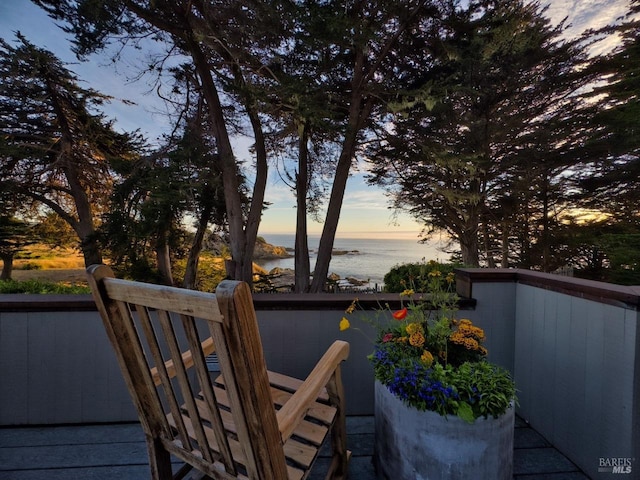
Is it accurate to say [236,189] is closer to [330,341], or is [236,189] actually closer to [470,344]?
[330,341]

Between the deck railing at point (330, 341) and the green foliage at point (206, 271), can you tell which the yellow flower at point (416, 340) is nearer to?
the deck railing at point (330, 341)

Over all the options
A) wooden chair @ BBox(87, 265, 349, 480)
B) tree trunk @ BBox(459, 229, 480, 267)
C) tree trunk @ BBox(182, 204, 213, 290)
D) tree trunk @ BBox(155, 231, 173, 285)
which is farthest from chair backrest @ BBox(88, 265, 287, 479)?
tree trunk @ BBox(459, 229, 480, 267)

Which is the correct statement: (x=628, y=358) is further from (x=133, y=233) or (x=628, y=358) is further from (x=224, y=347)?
(x=133, y=233)

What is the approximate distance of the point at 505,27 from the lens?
16.7 feet

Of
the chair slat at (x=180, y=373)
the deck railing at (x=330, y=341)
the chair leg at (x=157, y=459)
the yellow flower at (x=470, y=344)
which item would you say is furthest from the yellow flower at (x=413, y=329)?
the chair leg at (x=157, y=459)

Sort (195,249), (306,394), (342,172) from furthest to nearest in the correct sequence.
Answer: (195,249) < (342,172) < (306,394)

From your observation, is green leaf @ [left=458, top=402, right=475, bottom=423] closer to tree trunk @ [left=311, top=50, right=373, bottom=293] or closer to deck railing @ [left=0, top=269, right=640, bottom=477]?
deck railing @ [left=0, top=269, right=640, bottom=477]

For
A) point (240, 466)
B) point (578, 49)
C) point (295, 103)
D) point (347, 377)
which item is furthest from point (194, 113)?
point (578, 49)

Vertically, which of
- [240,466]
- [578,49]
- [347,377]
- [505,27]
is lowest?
[347,377]

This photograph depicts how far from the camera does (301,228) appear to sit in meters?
7.01

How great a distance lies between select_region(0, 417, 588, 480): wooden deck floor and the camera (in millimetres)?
1385

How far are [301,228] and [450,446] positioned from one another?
6.11 meters

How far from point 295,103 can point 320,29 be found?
1028mm

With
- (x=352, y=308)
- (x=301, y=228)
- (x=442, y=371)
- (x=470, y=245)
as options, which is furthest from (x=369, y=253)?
(x=442, y=371)
